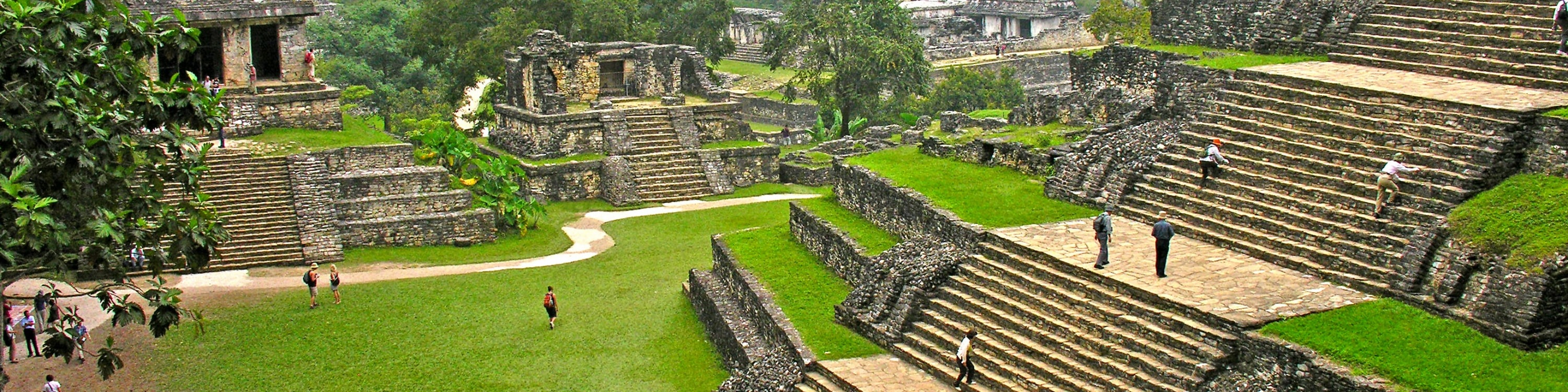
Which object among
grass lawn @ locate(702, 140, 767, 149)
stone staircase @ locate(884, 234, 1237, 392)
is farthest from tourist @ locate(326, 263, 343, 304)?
grass lawn @ locate(702, 140, 767, 149)

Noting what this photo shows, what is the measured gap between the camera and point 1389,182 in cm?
2036

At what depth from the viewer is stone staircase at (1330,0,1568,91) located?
22.8 meters

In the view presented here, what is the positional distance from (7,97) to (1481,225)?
636 inches

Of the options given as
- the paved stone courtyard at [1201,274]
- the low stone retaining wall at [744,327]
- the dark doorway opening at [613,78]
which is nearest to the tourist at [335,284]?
the low stone retaining wall at [744,327]

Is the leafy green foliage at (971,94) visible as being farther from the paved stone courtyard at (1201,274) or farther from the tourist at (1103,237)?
the tourist at (1103,237)

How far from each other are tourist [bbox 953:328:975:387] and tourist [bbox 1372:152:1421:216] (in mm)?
5110

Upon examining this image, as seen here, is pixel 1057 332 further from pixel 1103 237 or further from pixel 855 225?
pixel 855 225

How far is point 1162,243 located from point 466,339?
1131 cm

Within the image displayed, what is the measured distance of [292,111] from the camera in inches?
1437

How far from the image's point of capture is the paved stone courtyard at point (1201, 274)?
62.5 feet

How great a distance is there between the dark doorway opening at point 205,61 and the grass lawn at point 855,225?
563 inches

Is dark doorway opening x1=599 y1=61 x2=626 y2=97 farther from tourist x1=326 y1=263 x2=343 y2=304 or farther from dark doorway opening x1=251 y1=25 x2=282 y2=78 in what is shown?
tourist x1=326 y1=263 x2=343 y2=304

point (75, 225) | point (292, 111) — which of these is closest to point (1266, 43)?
point (75, 225)

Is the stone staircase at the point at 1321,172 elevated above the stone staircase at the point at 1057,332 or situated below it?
above
